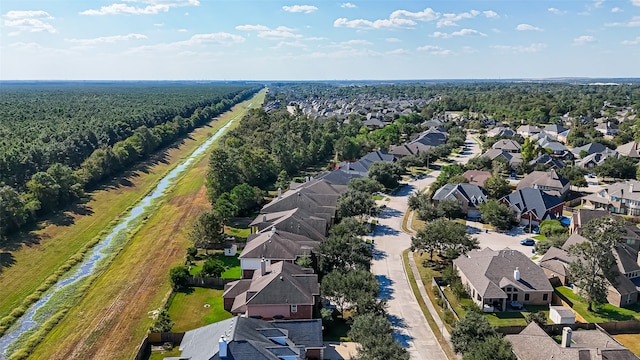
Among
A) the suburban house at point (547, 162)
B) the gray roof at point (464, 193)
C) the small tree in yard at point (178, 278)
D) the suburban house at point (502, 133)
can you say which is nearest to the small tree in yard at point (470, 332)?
the small tree in yard at point (178, 278)

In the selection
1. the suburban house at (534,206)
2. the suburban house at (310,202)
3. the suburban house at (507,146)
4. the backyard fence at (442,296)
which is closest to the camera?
the backyard fence at (442,296)

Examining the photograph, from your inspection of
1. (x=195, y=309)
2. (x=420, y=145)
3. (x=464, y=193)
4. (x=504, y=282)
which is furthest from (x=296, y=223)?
(x=420, y=145)

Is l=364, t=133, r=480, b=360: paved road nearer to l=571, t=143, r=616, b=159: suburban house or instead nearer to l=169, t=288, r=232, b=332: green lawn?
l=169, t=288, r=232, b=332: green lawn

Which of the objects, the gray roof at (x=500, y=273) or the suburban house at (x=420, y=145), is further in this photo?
the suburban house at (x=420, y=145)

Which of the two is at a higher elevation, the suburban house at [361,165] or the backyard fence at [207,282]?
the suburban house at [361,165]

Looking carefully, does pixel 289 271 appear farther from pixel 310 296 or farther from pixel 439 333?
pixel 439 333

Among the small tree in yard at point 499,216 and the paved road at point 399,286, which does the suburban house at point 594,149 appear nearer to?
the small tree in yard at point 499,216

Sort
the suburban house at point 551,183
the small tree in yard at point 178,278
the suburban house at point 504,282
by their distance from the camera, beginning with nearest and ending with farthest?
the suburban house at point 504,282 → the small tree in yard at point 178,278 → the suburban house at point 551,183
